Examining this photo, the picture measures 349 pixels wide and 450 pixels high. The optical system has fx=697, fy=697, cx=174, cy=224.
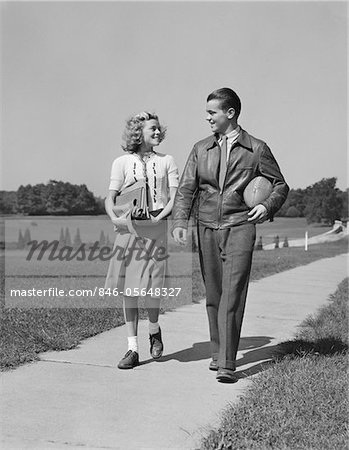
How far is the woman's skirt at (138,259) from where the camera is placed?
5.46 metres

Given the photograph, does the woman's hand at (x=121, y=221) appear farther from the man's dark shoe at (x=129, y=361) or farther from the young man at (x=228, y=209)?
the man's dark shoe at (x=129, y=361)

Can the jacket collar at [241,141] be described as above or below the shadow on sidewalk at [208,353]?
above

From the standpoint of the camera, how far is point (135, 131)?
5.49 m

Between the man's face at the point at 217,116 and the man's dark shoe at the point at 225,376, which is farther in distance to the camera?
the man's face at the point at 217,116

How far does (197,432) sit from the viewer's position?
382cm

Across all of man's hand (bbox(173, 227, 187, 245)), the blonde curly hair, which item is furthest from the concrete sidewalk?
the blonde curly hair

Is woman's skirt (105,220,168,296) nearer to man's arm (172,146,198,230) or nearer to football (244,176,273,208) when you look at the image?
man's arm (172,146,198,230)

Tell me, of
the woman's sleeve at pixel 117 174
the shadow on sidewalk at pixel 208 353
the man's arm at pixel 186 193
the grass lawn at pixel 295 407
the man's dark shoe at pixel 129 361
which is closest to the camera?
the grass lawn at pixel 295 407

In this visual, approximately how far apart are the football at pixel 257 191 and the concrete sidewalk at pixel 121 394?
4.35ft

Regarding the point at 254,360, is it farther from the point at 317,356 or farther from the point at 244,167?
the point at 244,167

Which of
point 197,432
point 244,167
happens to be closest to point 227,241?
point 244,167

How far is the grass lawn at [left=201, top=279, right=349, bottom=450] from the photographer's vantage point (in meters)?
3.69

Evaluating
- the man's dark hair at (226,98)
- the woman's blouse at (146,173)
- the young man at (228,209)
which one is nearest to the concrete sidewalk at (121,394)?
the young man at (228,209)

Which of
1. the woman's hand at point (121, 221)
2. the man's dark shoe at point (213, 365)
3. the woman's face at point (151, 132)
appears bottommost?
the man's dark shoe at point (213, 365)
